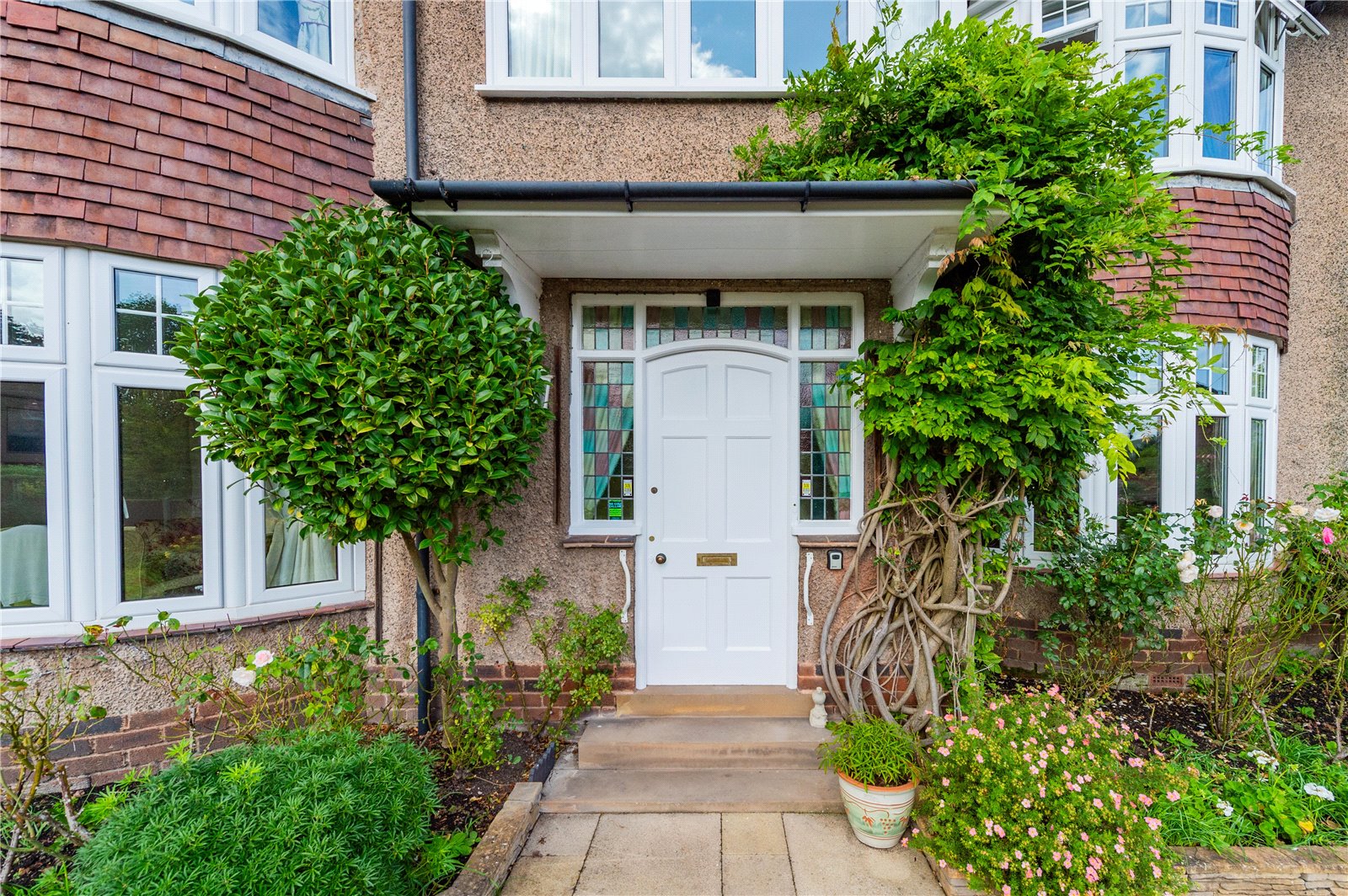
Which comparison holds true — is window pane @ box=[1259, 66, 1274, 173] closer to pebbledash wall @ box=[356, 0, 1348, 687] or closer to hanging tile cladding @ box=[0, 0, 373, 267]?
pebbledash wall @ box=[356, 0, 1348, 687]

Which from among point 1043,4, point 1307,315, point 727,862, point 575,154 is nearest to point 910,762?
point 727,862

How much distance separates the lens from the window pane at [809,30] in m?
3.65

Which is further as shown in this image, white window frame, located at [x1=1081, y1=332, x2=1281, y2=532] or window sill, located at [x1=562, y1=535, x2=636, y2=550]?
white window frame, located at [x1=1081, y1=332, x2=1281, y2=532]

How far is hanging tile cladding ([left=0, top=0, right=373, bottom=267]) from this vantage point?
270cm

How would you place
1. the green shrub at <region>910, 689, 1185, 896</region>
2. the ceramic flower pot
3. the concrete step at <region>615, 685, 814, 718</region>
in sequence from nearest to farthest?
the green shrub at <region>910, 689, 1185, 896</region>, the ceramic flower pot, the concrete step at <region>615, 685, 814, 718</region>

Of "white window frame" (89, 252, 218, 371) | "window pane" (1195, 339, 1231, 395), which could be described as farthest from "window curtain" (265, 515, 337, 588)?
"window pane" (1195, 339, 1231, 395)

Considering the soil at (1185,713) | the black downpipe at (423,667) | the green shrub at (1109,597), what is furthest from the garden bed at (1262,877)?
the black downpipe at (423,667)

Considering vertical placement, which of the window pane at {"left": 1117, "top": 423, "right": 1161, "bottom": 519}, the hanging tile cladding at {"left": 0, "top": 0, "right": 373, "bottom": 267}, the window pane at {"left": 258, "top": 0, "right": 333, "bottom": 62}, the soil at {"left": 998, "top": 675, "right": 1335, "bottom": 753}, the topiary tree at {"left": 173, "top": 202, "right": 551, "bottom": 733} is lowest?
the soil at {"left": 998, "top": 675, "right": 1335, "bottom": 753}

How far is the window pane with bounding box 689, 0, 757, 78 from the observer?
11.9 ft

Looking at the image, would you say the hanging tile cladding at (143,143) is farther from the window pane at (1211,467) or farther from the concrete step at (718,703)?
the window pane at (1211,467)

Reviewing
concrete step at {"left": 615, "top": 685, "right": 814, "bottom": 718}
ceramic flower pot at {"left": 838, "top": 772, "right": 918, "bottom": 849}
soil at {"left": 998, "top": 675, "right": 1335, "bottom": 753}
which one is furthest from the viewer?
concrete step at {"left": 615, "top": 685, "right": 814, "bottom": 718}

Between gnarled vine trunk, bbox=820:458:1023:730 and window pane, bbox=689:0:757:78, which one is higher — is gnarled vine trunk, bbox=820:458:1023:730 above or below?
below

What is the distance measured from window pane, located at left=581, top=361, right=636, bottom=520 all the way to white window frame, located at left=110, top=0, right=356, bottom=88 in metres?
2.65

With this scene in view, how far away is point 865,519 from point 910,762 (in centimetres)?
146
